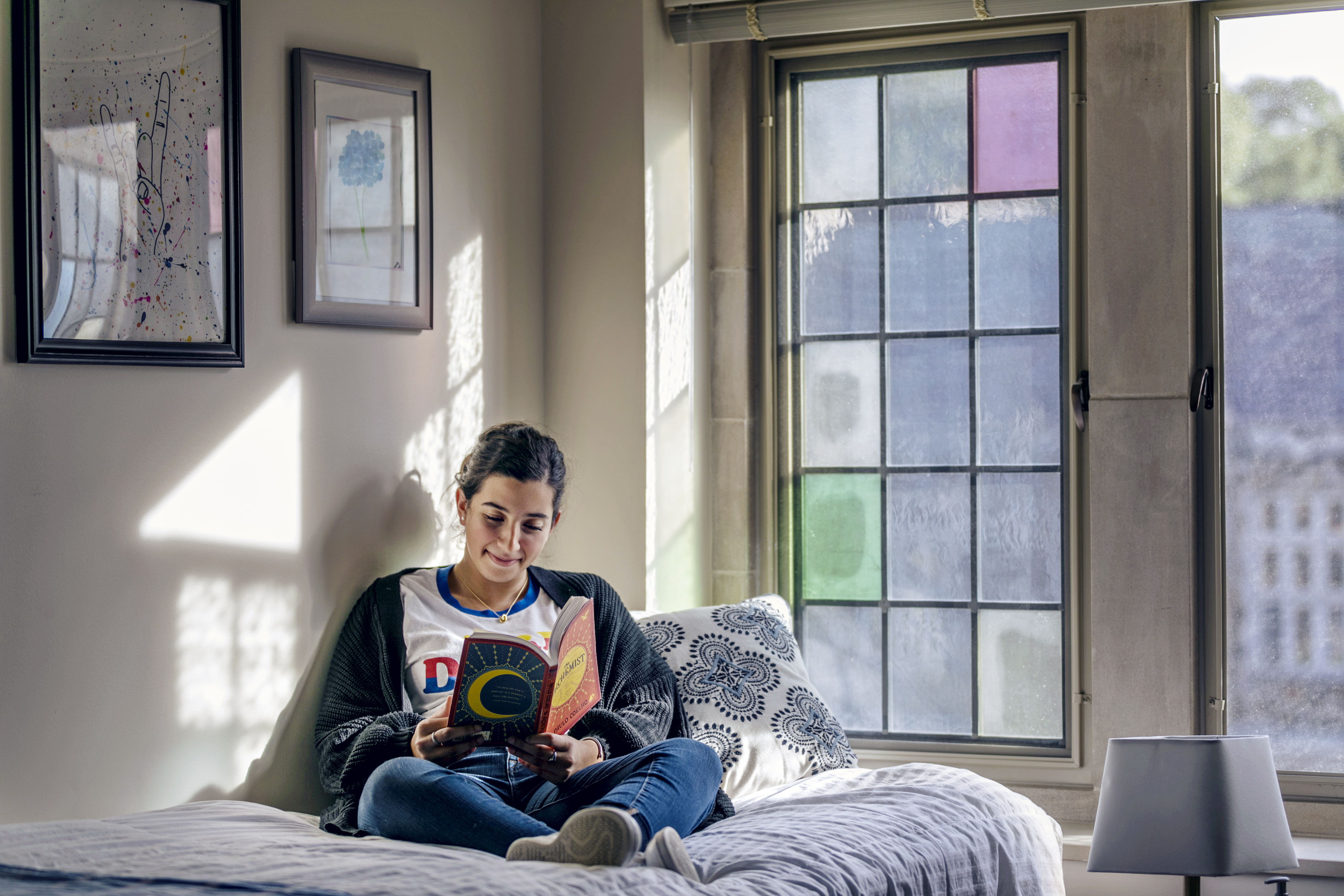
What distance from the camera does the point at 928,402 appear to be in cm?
286

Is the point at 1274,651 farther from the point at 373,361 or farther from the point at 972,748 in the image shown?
the point at 373,361

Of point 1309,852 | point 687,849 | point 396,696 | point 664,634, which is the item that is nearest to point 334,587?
point 396,696

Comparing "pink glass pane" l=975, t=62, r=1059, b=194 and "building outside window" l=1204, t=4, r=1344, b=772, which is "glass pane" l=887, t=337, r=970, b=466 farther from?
"building outside window" l=1204, t=4, r=1344, b=772

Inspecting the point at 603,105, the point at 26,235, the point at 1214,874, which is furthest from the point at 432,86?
the point at 1214,874

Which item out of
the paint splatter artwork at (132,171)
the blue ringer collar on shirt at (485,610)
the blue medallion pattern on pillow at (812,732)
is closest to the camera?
the paint splatter artwork at (132,171)

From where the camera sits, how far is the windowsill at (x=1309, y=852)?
239 centimetres

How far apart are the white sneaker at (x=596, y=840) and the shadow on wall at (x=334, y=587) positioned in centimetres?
75

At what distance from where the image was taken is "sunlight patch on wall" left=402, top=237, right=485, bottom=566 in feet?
8.13

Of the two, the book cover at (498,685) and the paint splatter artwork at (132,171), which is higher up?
the paint splatter artwork at (132,171)

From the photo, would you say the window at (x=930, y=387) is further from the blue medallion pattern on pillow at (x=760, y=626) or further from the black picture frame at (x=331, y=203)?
the black picture frame at (x=331, y=203)

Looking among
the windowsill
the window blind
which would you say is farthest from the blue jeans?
the window blind

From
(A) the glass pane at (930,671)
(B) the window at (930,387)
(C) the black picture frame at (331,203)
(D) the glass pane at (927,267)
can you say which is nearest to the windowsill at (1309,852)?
(B) the window at (930,387)

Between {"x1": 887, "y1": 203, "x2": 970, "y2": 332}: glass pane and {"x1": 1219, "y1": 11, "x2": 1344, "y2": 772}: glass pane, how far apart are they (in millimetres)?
560

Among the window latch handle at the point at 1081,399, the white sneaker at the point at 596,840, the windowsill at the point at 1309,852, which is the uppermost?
the window latch handle at the point at 1081,399
